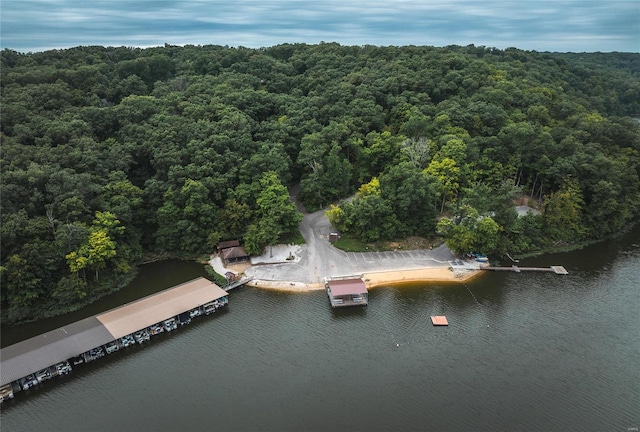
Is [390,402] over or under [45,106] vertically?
under

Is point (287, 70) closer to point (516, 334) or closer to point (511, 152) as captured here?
point (511, 152)

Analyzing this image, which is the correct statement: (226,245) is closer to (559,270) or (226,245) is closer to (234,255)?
(234,255)

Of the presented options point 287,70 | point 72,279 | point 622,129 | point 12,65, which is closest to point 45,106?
point 12,65

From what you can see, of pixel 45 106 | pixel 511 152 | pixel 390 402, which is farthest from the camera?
pixel 511 152

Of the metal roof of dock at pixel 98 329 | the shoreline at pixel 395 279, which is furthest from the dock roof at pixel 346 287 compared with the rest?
the metal roof of dock at pixel 98 329

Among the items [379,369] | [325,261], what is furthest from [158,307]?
[379,369]

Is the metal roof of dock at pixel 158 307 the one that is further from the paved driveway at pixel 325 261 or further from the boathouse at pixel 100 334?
the paved driveway at pixel 325 261

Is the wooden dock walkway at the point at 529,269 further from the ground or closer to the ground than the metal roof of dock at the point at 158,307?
further from the ground
